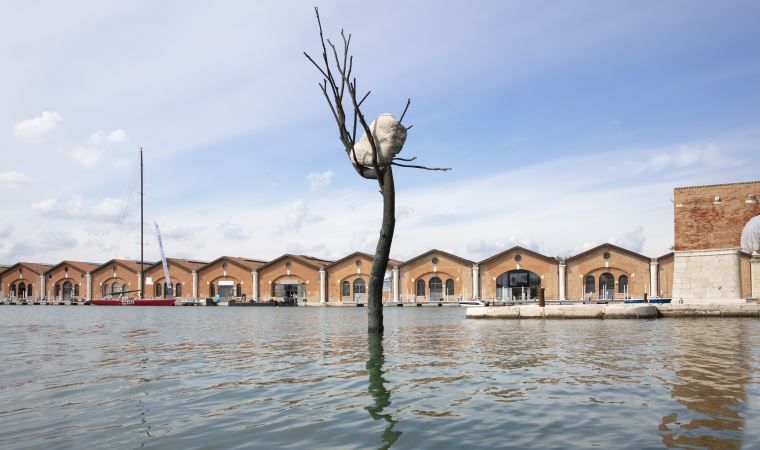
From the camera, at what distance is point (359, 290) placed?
68.2 metres

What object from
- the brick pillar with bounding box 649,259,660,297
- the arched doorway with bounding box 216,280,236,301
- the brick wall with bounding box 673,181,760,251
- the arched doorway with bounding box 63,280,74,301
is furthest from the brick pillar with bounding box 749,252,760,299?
the arched doorway with bounding box 63,280,74,301

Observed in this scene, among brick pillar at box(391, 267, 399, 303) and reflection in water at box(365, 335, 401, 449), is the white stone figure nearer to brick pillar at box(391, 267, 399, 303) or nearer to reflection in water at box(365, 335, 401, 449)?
reflection in water at box(365, 335, 401, 449)

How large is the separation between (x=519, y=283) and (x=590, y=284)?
7.00 m

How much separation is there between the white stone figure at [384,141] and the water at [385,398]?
4434 mm

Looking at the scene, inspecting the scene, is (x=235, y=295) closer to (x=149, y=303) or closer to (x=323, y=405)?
(x=149, y=303)

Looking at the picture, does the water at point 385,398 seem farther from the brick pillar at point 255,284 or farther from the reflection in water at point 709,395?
the brick pillar at point 255,284

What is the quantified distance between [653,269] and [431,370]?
2097 inches

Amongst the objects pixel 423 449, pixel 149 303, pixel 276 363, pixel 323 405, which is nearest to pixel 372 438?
pixel 423 449

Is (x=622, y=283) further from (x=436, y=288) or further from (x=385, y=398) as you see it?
(x=385, y=398)

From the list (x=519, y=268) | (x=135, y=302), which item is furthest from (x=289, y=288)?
(x=519, y=268)

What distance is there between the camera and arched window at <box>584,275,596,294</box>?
58653mm

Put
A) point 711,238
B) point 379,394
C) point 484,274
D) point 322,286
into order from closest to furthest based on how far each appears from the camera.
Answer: point 379,394, point 711,238, point 484,274, point 322,286

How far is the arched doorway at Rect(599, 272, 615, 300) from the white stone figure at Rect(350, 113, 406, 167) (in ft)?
161

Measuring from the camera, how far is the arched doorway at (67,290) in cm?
8438
